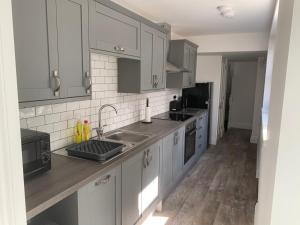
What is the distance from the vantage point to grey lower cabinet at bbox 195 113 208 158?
425 cm

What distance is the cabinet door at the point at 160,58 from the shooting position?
10.0 ft

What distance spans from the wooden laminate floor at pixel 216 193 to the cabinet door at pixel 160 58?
1.55m

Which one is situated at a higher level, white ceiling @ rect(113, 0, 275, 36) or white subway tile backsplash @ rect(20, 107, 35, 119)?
white ceiling @ rect(113, 0, 275, 36)

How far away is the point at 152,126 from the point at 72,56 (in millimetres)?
1670

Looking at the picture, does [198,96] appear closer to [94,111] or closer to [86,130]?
[94,111]

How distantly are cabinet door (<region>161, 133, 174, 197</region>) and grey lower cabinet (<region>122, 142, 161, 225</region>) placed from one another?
18cm

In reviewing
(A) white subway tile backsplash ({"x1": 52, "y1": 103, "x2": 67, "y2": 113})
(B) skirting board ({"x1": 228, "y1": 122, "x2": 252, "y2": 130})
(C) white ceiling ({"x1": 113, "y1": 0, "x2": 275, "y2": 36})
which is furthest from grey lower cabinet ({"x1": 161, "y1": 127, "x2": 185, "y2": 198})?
(B) skirting board ({"x1": 228, "y1": 122, "x2": 252, "y2": 130})

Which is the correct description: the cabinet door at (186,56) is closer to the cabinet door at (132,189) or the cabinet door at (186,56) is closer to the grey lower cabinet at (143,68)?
the grey lower cabinet at (143,68)

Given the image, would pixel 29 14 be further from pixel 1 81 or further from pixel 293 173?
A: pixel 293 173

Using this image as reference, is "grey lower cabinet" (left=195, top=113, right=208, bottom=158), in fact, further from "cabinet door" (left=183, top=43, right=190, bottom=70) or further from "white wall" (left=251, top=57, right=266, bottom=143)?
"white wall" (left=251, top=57, right=266, bottom=143)

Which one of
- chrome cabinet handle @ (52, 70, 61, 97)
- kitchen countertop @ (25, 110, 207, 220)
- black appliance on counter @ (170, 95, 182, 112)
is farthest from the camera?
black appliance on counter @ (170, 95, 182, 112)

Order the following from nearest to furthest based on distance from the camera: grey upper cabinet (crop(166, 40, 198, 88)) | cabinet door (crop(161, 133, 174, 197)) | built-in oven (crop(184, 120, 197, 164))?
cabinet door (crop(161, 133, 174, 197)), built-in oven (crop(184, 120, 197, 164)), grey upper cabinet (crop(166, 40, 198, 88))

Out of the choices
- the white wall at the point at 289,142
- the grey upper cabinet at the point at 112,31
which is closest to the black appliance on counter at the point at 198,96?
the grey upper cabinet at the point at 112,31

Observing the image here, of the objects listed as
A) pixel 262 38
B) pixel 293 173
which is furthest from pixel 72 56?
pixel 262 38
